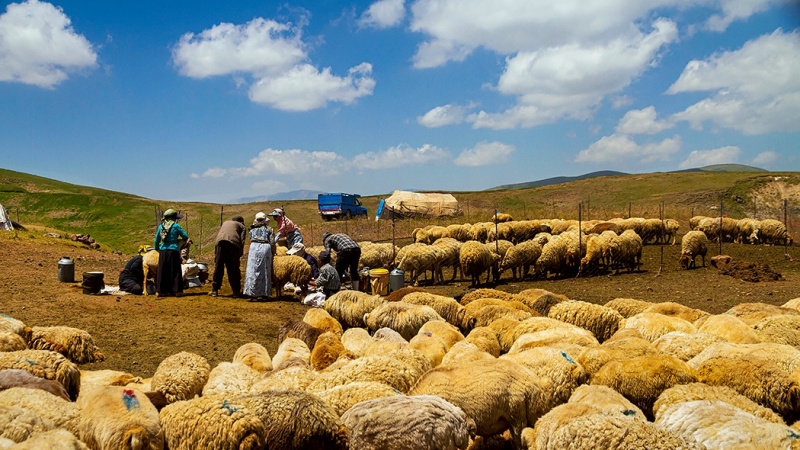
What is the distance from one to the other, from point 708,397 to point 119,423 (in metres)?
4.88

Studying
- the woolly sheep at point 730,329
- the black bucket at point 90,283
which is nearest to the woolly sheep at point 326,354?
the woolly sheep at point 730,329

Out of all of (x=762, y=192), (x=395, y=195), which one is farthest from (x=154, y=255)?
(x=762, y=192)

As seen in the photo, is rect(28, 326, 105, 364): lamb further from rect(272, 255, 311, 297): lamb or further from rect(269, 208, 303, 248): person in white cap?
rect(269, 208, 303, 248): person in white cap

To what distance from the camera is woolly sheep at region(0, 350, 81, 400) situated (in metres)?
5.88

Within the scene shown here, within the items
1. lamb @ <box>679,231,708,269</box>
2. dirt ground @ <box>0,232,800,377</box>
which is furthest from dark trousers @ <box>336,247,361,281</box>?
lamb @ <box>679,231,708,269</box>

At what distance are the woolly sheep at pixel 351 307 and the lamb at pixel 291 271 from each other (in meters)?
3.38

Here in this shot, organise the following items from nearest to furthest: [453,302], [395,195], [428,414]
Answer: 1. [428,414]
2. [453,302]
3. [395,195]

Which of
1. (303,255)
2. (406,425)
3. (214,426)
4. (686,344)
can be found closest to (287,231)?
(303,255)

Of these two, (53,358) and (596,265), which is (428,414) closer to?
(53,358)

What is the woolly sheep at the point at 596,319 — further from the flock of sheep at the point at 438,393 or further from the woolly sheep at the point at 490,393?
the woolly sheep at the point at 490,393

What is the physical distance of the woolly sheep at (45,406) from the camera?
443 centimetres

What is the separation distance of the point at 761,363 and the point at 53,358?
7355 mm

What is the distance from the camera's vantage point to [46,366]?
6.06 metres

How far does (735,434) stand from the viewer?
13.9ft
